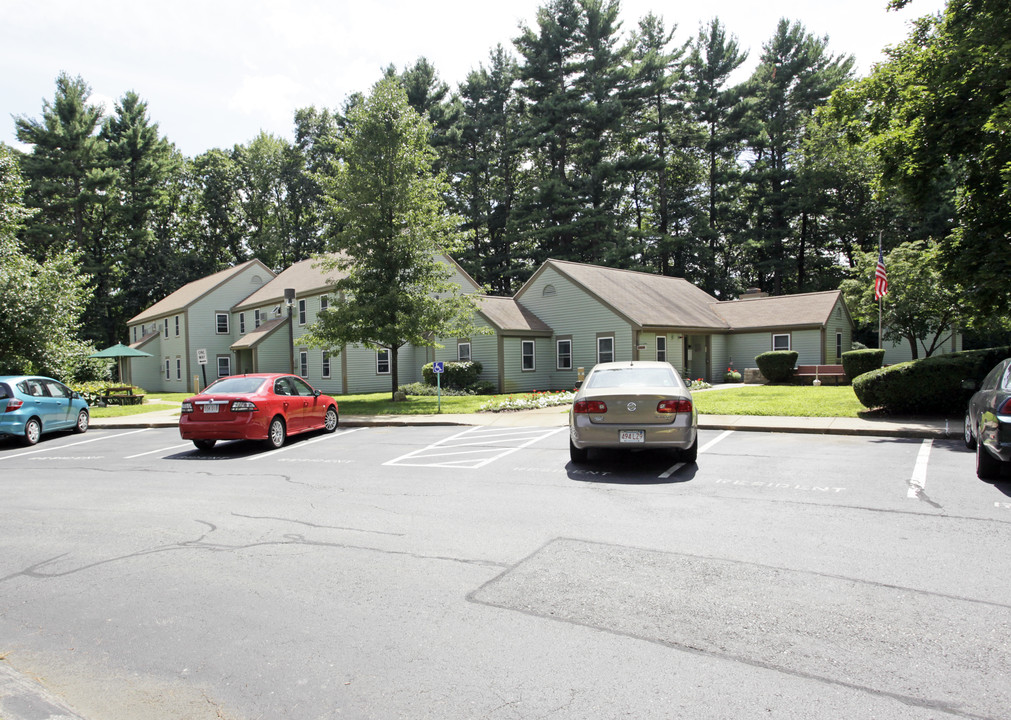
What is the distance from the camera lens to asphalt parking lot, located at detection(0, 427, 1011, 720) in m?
3.37

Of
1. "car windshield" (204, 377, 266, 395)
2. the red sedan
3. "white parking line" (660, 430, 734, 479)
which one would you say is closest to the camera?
"white parking line" (660, 430, 734, 479)

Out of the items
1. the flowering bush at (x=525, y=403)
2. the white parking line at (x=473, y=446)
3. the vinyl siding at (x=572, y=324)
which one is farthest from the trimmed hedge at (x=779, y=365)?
the white parking line at (x=473, y=446)

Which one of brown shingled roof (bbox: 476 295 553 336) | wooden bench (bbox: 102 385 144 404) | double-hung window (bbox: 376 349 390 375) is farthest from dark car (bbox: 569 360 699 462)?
wooden bench (bbox: 102 385 144 404)

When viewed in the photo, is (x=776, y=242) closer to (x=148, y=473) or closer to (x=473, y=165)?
(x=473, y=165)

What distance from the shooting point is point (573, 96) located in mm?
48031

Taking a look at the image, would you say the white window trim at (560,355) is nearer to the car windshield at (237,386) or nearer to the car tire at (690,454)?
the car windshield at (237,386)

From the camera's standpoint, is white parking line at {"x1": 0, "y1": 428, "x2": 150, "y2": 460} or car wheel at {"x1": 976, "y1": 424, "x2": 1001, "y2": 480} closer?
car wheel at {"x1": 976, "y1": 424, "x2": 1001, "y2": 480}

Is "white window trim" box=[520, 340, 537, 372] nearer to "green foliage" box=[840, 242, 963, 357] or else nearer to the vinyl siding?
the vinyl siding

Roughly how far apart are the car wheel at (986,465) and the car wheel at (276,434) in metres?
11.9

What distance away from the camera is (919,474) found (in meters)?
8.80

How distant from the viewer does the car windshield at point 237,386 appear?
13.2 meters

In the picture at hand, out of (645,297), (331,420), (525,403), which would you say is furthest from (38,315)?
(645,297)

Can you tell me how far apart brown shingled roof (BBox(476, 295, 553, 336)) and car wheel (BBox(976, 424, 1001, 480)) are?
67.7 feet

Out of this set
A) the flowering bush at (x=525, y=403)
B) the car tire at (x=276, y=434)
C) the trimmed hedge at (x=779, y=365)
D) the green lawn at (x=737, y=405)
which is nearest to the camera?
the car tire at (x=276, y=434)
